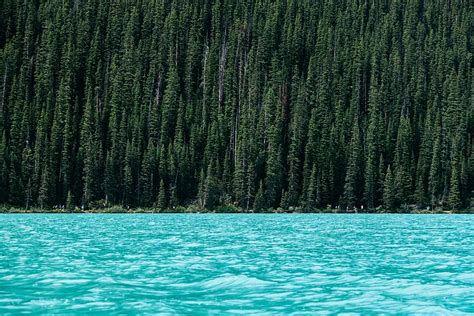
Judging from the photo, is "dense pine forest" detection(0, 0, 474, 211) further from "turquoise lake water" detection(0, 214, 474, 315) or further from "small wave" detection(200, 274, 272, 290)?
"small wave" detection(200, 274, 272, 290)

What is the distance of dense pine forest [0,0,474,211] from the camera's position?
110438mm

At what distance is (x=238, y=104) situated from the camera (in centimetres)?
14300

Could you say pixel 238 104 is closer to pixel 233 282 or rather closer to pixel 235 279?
pixel 235 279

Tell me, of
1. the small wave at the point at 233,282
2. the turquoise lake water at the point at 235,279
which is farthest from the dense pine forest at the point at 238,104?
the small wave at the point at 233,282

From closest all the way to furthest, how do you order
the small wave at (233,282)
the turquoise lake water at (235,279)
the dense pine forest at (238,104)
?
the turquoise lake water at (235,279), the small wave at (233,282), the dense pine forest at (238,104)

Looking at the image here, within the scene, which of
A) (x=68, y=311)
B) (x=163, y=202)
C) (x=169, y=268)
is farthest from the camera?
(x=163, y=202)

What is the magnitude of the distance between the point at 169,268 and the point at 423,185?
10145 centimetres

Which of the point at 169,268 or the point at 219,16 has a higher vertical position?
the point at 219,16

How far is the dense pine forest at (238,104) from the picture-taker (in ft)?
362

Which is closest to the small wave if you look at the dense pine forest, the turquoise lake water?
the turquoise lake water

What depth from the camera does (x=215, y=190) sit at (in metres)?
107

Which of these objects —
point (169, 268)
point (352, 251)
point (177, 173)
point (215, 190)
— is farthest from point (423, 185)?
point (169, 268)

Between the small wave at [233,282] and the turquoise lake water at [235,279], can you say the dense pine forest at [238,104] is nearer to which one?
the turquoise lake water at [235,279]

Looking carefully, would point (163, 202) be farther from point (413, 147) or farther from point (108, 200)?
point (413, 147)
